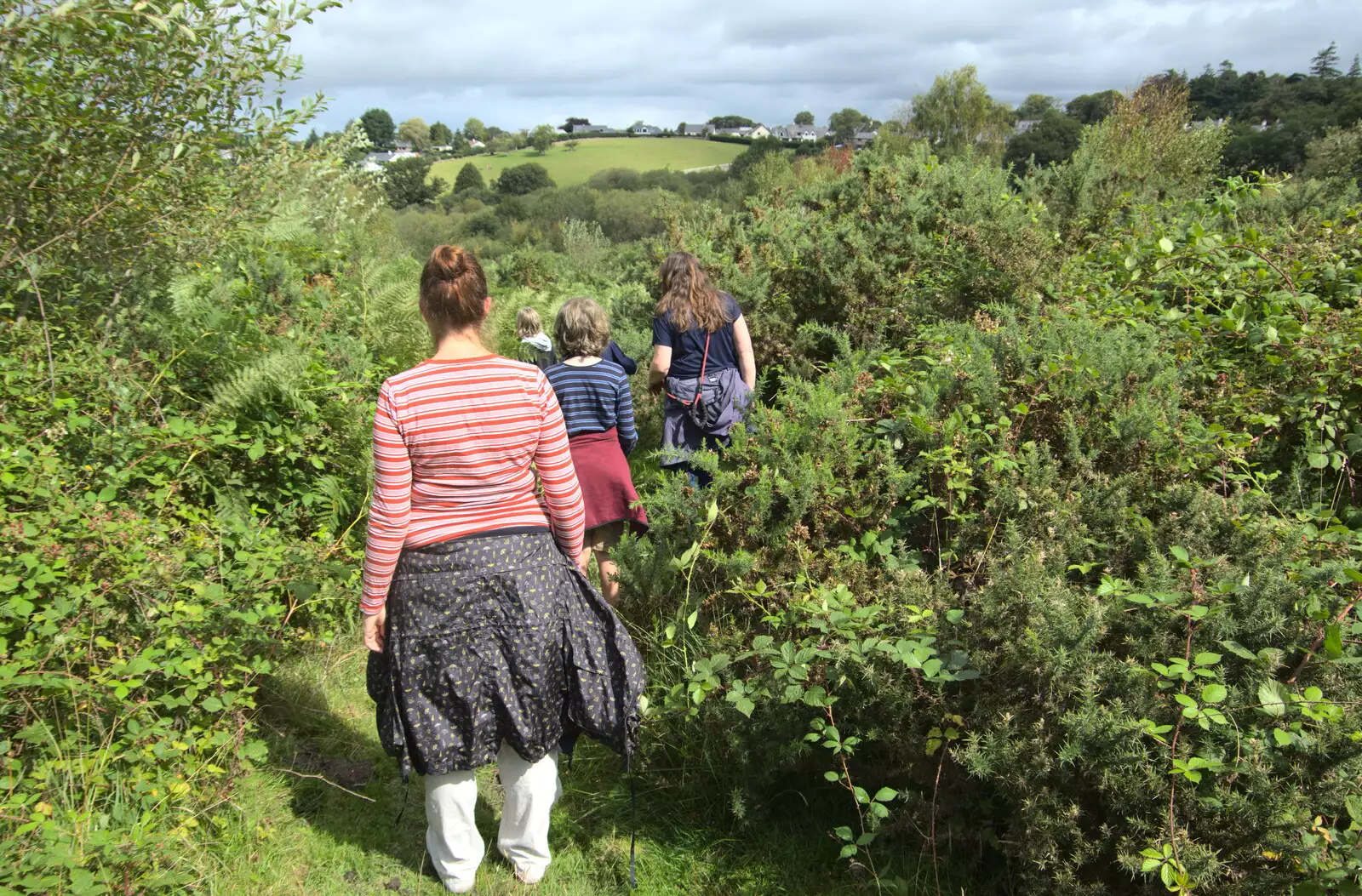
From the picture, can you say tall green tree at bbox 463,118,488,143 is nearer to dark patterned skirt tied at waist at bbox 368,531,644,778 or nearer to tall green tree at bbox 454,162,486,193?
tall green tree at bbox 454,162,486,193

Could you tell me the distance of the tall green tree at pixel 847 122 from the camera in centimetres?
6838

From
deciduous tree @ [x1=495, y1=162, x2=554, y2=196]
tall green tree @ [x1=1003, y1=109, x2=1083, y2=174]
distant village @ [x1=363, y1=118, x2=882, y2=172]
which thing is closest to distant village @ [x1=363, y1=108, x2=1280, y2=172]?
distant village @ [x1=363, y1=118, x2=882, y2=172]

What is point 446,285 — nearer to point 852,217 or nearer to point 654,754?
point 654,754

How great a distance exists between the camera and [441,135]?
106m

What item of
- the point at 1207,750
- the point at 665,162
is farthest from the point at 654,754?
the point at 665,162

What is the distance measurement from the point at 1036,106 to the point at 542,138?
1978 inches

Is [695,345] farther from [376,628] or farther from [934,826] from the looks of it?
[934,826]

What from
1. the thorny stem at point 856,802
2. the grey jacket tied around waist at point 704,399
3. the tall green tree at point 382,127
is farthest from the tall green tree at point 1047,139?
the tall green tree at point 382,127

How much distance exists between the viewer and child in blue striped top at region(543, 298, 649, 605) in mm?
4371

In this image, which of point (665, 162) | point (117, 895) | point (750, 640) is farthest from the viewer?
point (665, 162)

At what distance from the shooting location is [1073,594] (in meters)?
2.60

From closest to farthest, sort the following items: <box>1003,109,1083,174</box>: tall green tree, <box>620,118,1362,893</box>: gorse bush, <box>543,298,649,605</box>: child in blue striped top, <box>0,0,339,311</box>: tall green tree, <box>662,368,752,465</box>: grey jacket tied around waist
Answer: <box>620,118,1362,893</box>: gorse bush → <box>0,0,339,311</box>: tall green tree → <box>543,298,649,605</box>: child in blue striped top → <box>662,368,752,465</box>: grey jacket tied around waist → <box>1003,109,1083,174</box>: tall green tree

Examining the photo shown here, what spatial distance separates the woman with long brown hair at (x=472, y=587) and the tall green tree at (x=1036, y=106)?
2715 inches

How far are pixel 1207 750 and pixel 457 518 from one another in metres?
2.29
